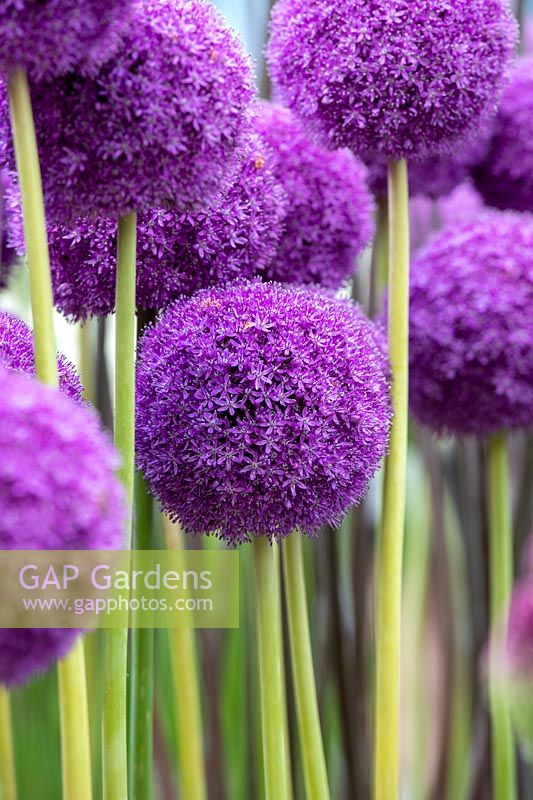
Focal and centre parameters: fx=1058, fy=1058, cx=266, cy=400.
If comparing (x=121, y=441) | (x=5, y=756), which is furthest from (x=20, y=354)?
(x=5, y=756)

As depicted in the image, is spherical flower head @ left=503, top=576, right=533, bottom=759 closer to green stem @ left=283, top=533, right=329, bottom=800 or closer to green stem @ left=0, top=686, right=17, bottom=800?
green stem @ left=283, top=533, right=329, bottom=800

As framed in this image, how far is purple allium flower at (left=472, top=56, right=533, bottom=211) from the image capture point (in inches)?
32.1

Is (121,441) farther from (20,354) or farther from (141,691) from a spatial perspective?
(141,691)

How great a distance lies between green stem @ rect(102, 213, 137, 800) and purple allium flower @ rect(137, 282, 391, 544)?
0.04 meters

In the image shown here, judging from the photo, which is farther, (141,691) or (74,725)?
(141,691)

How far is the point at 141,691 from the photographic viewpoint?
62cm

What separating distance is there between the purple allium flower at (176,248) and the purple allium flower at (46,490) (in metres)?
0.20

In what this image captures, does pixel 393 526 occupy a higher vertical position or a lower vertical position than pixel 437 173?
lower

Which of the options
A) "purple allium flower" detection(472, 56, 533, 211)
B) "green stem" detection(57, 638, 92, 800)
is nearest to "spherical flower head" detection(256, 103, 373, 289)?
"purple allium flower" detection(472, 56, 533, 211)

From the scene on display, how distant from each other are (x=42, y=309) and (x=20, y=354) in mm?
68

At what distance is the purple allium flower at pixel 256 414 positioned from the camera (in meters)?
0.53

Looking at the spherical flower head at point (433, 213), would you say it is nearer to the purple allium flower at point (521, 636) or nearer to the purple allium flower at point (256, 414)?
the purple allium flower at point (256, 414)

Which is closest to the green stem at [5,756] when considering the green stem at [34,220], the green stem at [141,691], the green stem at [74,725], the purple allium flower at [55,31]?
the green stem at [141,691]

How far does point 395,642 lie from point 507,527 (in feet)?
0.62
